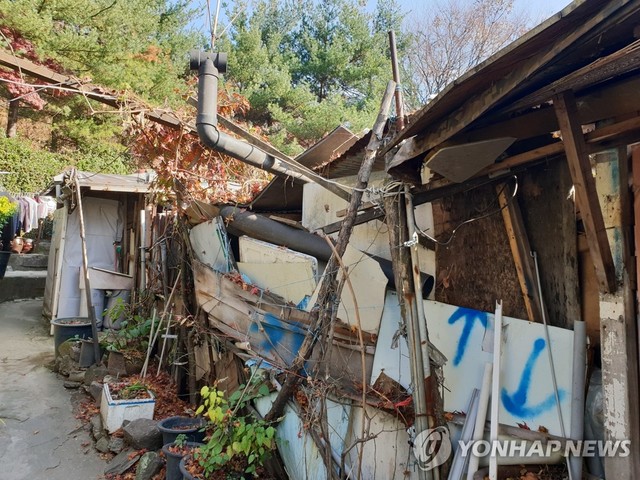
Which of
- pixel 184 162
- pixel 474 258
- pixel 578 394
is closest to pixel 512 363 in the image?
pixel 578 394

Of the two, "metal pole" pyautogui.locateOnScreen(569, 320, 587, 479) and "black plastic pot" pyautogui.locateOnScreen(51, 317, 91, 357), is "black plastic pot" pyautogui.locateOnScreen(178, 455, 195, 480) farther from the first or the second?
"black plastic pot" pyautogui.locateOnScreen(51, 317, 91, 357)

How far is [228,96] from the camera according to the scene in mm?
7520

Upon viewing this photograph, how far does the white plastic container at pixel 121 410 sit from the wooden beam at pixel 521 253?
17.8 ft

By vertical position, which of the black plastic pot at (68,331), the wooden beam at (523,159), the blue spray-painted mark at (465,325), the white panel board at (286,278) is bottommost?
the black plastic pot at (68,331)

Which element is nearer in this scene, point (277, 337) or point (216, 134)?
point (216, 134)

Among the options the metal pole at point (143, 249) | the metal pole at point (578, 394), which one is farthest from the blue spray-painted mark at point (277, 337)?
Answer: the metal pole at point (143, 249)

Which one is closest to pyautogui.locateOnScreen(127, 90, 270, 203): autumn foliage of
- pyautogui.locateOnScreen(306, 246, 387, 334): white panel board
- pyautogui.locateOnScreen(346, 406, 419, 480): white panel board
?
pyautogui.locateOnScreen(306, 246, 387, 334): white panel board

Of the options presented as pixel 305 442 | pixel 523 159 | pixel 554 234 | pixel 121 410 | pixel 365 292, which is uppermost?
pixel 523 159

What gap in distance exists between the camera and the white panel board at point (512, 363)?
3025mm

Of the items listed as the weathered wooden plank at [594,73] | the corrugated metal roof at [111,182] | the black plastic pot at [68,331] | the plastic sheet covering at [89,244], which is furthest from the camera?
the plastic sheet covering at [89,244]

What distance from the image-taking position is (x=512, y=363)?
3260 millimetres

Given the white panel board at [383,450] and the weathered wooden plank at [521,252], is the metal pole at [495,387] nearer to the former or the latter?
the weathered wooden plank at [521,252]

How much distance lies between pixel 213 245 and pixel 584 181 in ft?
17.6

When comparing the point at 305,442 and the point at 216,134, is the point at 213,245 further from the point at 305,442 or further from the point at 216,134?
the point at 305,442
